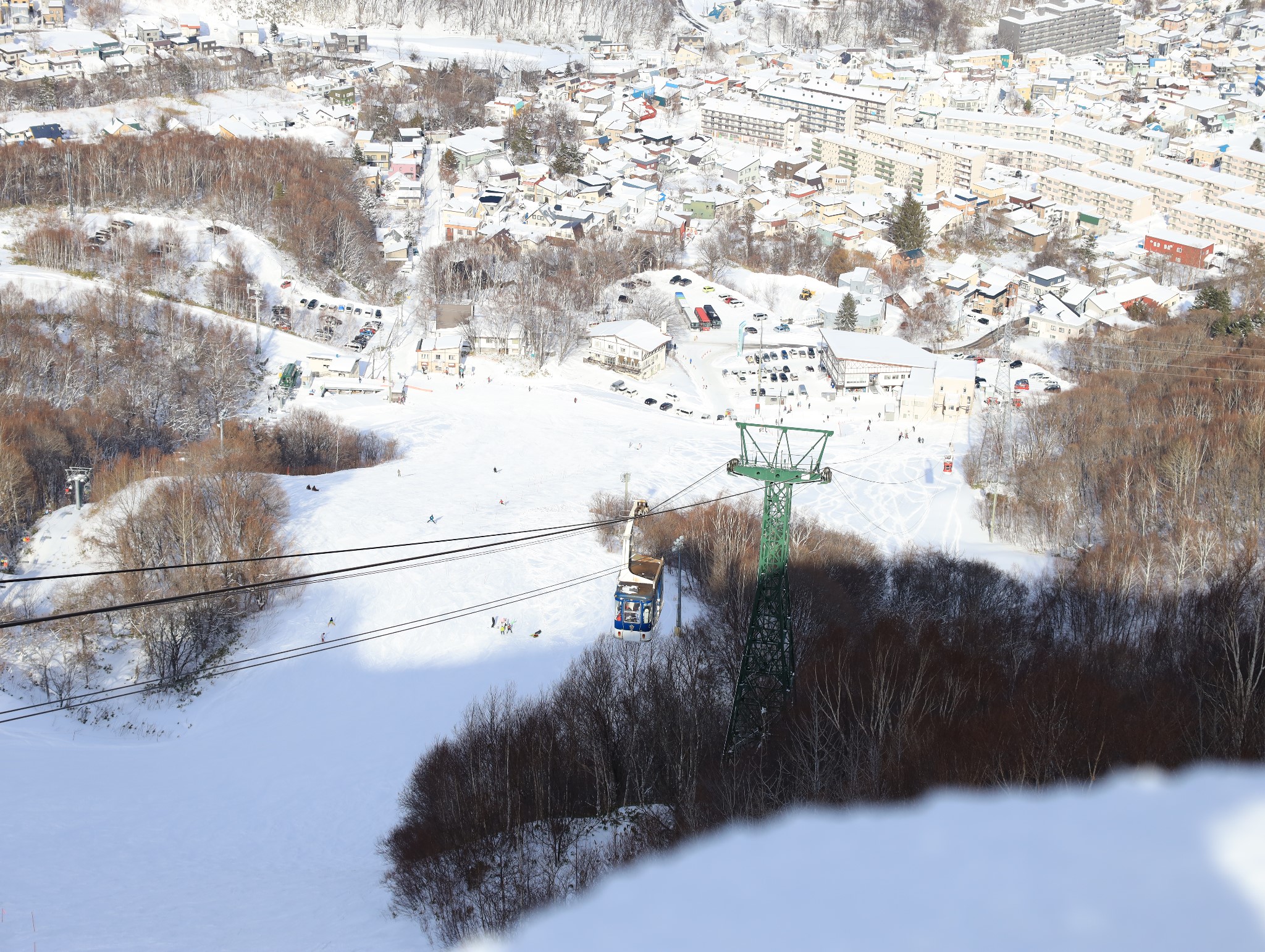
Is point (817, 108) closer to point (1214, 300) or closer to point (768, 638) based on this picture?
point (1214, 300)

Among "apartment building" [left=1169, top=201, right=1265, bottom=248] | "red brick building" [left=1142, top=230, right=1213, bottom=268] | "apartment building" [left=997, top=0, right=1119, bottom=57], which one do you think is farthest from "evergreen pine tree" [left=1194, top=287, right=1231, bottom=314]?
"apartment building" [left=997, top=0, right=1119, bottom=57]

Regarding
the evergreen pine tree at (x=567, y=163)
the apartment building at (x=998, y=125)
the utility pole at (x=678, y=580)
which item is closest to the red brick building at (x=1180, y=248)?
the apartment building at (x=998, y=125)

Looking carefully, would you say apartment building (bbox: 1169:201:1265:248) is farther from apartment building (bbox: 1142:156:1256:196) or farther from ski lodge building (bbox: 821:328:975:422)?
ski lodge building (bbox: 821:328:975:422)

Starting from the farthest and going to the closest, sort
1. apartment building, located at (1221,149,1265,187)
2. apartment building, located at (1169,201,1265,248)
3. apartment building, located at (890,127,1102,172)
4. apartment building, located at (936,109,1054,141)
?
1. apartment building, located at (936,109,1054,141)
2. apartment building, located at (1221,149,1265,187)
3. apartment building, located at (890,127,1102,172)
4. apartment building, located at (1169,201,1265,248)

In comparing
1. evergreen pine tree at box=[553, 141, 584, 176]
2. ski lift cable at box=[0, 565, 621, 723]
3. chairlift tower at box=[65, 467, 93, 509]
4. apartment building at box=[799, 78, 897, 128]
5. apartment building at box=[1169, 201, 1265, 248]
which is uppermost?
apartment building at box=[799, 78, 897, 128]

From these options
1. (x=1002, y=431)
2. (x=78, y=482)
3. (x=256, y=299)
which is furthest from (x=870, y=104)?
(x=78, y=482)

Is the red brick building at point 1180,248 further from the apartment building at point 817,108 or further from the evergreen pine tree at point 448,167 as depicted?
the evergreen pine tree at point 448,167
